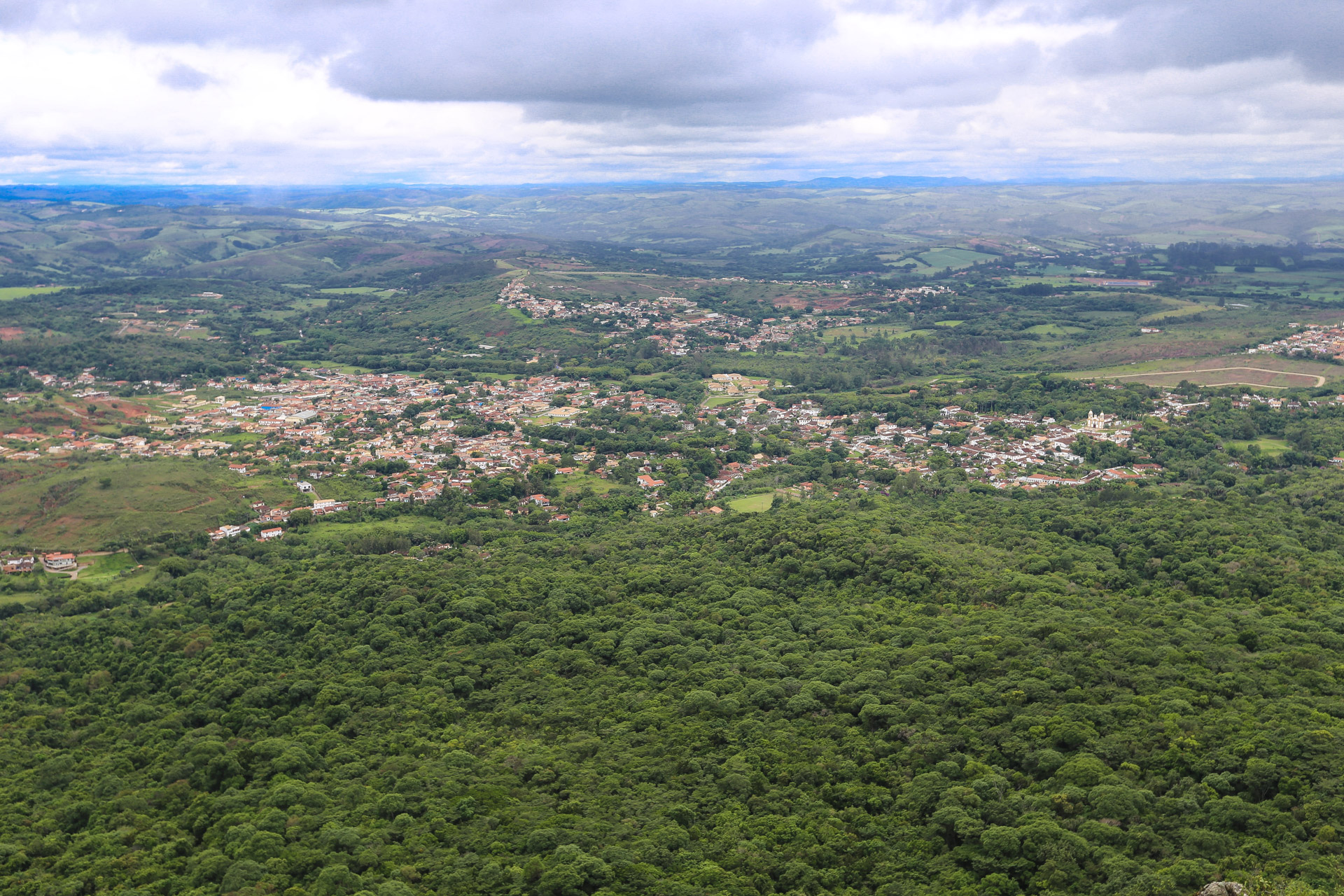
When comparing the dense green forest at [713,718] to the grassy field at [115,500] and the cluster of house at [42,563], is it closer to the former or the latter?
the cluster of house at [42,563]

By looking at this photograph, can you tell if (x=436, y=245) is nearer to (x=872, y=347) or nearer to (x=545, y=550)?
(x=872, y=347)

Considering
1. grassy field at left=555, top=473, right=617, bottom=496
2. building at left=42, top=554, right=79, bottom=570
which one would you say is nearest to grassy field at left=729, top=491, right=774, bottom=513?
grassy field at left=555, top=473, right=617, bottom=496

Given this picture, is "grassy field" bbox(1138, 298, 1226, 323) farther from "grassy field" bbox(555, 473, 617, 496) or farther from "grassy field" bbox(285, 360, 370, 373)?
"grassy field" bbox(285, 360, 370, 373)

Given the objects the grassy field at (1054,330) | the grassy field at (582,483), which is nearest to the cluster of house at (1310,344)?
the grassy field at (1054,330)

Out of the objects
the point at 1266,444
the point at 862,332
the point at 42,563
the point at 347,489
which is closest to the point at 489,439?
the point at 347,489

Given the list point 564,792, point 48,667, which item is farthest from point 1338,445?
point 48,667

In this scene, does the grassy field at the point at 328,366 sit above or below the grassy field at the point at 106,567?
above
